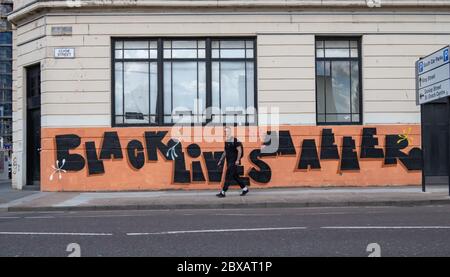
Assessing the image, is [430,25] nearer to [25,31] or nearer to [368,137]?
[368,137]

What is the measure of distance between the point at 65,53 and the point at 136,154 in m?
4.02

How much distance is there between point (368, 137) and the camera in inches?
744

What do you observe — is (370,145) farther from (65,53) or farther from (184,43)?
(65,53)

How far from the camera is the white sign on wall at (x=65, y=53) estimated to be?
736 inches

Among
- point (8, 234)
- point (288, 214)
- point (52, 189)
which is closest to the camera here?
point (8, 234)

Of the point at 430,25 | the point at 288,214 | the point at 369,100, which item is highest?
the point at 430,25

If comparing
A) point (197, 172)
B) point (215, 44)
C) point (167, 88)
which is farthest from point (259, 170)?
point (215, 44)

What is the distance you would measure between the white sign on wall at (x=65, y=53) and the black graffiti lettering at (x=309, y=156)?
8073mm

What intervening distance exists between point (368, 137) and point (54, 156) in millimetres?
10243

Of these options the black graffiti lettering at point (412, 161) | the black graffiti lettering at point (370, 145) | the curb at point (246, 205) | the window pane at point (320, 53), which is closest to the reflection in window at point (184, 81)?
the window pane at point (320, 53)

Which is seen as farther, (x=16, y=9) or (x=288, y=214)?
(x=16, y=9)

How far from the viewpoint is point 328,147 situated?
61.7ft

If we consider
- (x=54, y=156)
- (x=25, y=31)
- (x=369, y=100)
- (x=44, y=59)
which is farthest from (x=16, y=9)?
(x=369, y=100)

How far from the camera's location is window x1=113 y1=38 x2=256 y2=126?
19.0 metres
